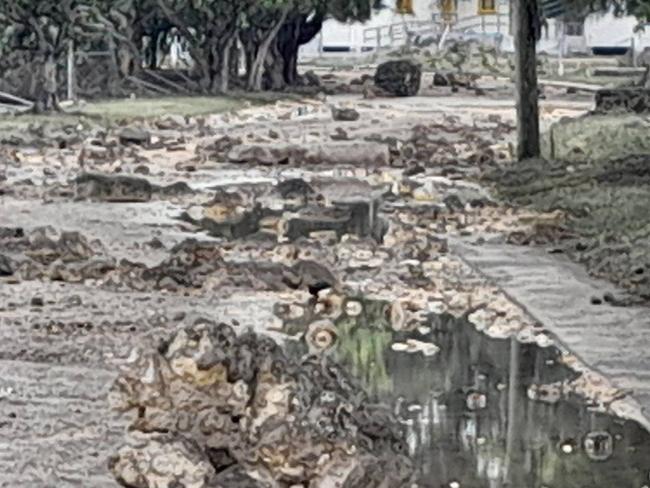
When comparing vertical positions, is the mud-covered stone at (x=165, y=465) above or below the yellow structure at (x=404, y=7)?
below

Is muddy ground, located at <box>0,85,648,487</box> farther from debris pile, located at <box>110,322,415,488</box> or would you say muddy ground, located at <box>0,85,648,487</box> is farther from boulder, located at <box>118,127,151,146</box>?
boulder, located at <box>118,127,151,146</box>

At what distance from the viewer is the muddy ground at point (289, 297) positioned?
9.59 metres

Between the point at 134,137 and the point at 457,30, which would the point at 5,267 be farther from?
the point at 457,30

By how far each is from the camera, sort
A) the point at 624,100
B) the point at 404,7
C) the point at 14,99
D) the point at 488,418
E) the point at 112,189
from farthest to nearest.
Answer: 1. the point at 404,7
2. the point at 14,99
3. the point at 624,100
4. the point at 112,189
5. the point at 488,418

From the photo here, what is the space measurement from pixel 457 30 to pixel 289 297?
65.7m

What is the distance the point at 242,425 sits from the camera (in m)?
8.08

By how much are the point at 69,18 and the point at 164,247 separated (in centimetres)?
2104

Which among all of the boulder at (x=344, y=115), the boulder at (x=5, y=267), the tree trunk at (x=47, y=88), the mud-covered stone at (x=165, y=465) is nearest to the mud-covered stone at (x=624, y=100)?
the boulder at (x=344, y=115)

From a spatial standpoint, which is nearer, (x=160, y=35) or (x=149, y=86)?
(x=149, y=86)

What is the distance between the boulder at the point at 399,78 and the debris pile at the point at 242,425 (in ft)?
150

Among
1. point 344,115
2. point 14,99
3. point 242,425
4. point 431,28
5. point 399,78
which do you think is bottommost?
Answer: point 344,115

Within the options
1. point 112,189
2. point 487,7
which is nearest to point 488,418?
point 112,189

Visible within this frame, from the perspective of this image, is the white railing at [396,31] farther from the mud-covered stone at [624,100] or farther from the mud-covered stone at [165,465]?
the mud-covered stone at [165,465]

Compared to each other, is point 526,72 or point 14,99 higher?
point 526,72
